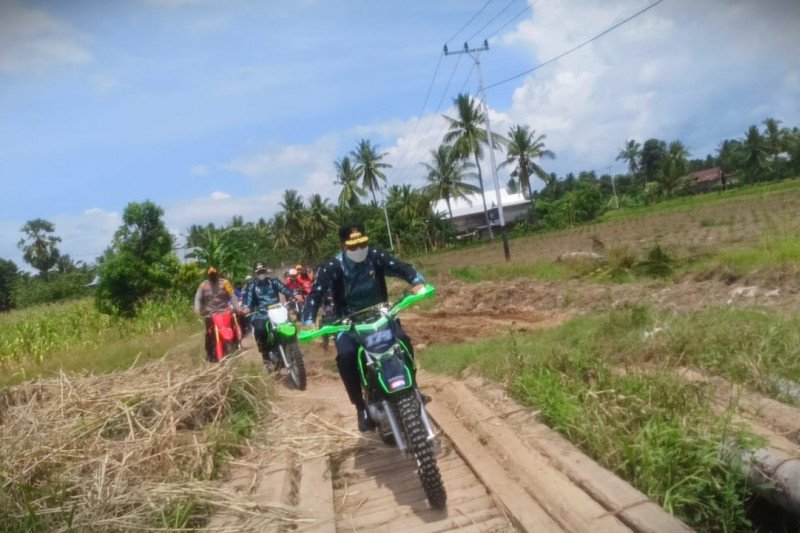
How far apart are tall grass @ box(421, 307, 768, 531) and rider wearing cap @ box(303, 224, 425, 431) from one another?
4.88 feet

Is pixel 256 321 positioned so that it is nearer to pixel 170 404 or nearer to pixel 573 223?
pixel 170 404

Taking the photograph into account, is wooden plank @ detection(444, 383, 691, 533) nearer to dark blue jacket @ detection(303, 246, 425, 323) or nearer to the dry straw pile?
dark blue jacket @ detection(303, 246, 425, 323)

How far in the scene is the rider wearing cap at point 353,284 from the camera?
4.96 meters

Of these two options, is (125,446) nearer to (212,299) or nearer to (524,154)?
(212,299)

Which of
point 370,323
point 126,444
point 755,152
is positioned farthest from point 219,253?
point 755,152

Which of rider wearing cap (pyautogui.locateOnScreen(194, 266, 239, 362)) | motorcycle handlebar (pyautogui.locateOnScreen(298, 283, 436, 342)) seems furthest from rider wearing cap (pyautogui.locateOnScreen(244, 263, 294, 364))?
motorcycle handlebar (pyautogui.locateOnScreen(298, 283, 436, 342))

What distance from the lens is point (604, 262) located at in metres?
17.0

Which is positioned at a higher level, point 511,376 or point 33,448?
point 33,448

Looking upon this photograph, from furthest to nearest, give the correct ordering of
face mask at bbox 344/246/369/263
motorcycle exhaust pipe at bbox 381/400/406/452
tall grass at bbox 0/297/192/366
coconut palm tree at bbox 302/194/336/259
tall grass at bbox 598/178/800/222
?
coconut palm tree at bbox 302/194/336/259
tall grass at bbox 598/178/800/222
tall grass at bbox 0/297/192/366
face mask at bbox 344/246/369/263
motorcycle exhaust pipe at bbox 381/400/406/452

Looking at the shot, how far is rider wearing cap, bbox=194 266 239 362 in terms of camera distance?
941 cm

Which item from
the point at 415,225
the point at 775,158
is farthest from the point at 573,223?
the point at 775,158

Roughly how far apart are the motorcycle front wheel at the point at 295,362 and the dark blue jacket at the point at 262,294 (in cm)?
84

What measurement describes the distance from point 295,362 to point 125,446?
3.73 m

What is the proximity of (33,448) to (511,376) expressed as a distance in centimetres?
399
